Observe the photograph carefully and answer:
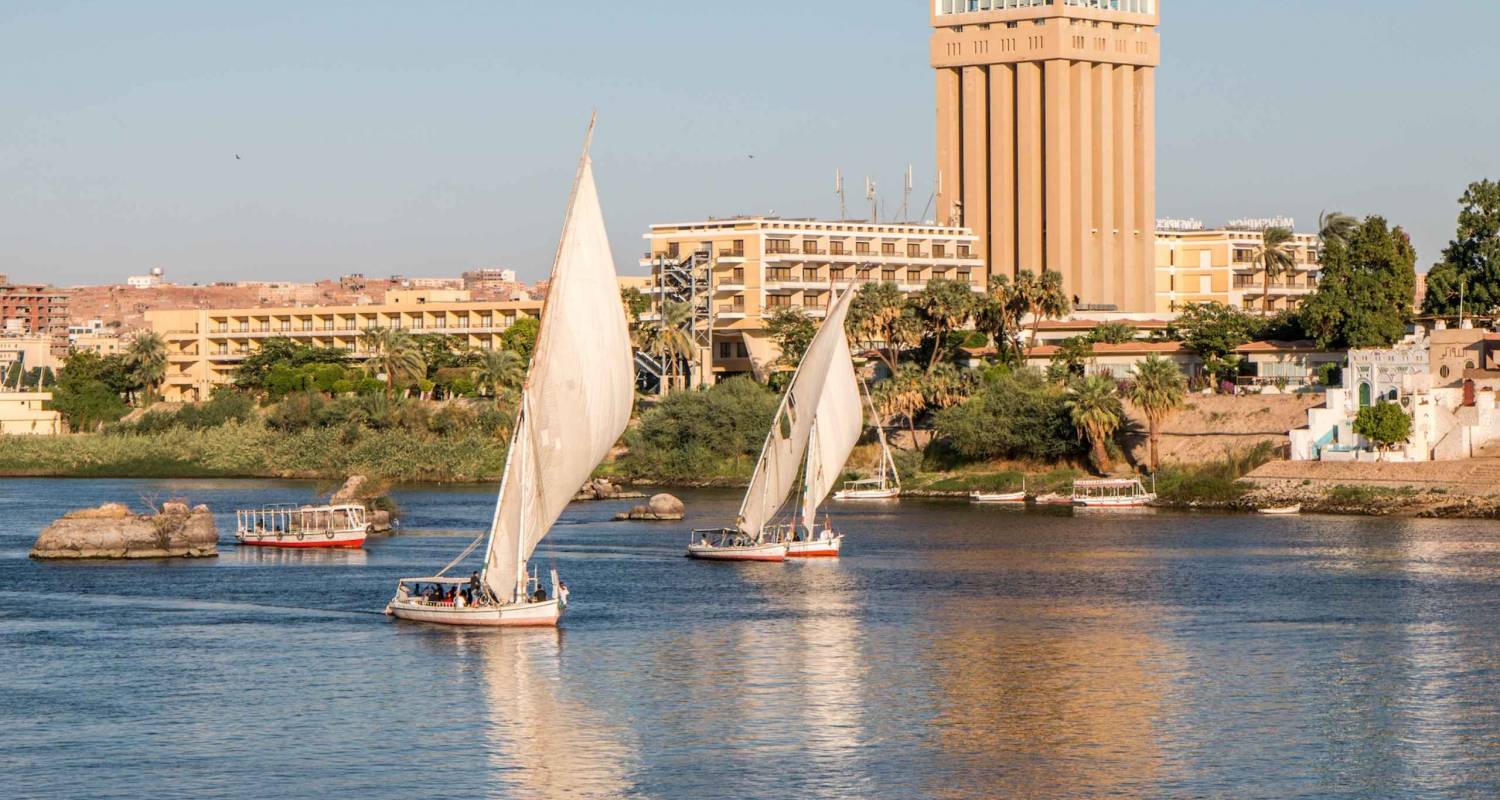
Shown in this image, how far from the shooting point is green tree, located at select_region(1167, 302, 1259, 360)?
143 m

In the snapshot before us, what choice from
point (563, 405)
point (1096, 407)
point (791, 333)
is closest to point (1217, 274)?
point (791, 333)

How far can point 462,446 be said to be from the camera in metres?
154

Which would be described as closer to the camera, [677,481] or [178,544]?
[178,544]

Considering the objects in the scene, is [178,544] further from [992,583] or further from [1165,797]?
[1165,797]

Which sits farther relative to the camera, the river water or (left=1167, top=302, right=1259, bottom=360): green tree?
(left=1167, top=302, right=1259, bottom=360): green tree

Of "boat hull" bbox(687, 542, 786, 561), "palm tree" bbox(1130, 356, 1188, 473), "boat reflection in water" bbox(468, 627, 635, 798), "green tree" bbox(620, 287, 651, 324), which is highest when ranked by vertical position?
"green tree" bbox(620, 287, 651, 324)

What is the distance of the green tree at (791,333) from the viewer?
15625 cm

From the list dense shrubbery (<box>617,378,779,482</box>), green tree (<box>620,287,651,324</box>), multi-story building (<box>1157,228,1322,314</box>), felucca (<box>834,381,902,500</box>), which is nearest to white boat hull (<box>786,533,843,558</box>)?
felucca (<box>834,381,902,500</box>)

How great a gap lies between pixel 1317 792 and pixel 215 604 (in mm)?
41831

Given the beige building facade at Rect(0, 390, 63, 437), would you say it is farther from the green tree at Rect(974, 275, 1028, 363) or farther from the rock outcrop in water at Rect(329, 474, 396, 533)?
the green tree at Rect(974, 275, 1028, 363)

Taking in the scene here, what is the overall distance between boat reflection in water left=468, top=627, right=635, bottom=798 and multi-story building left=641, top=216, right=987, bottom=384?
110096 mm

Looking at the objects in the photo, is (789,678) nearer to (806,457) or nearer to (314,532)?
(806,457)

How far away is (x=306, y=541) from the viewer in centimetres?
9712

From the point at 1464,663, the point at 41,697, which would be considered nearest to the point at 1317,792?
A: the point at 1464,663
